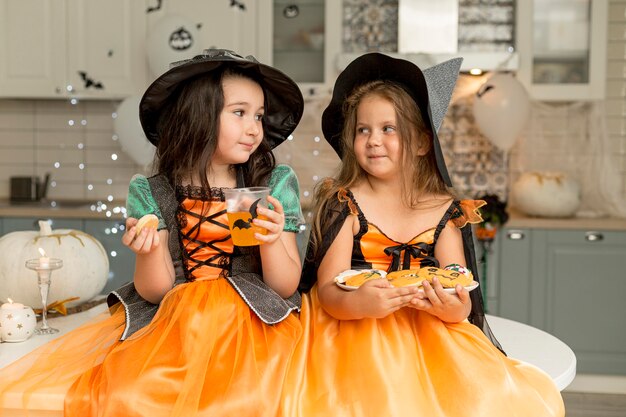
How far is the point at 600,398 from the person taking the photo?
12.6ft

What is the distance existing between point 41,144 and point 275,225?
3348 millimetres

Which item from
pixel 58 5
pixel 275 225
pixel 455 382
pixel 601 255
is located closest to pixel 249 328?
pixel 275 225

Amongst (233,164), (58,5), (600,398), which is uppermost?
(58,5)

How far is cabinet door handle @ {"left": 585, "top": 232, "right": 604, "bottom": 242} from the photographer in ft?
12.5

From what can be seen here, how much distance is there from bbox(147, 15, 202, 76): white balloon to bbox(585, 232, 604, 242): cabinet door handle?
2.09 meters

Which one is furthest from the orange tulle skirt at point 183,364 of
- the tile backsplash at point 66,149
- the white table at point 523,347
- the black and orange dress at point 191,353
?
the tile backsplash at point 66,149

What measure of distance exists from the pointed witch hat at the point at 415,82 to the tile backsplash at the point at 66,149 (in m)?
2.76

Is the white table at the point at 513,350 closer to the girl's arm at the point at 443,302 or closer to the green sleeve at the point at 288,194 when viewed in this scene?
the girl's arm at the point at 443,302

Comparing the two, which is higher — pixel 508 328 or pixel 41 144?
pixel 41 144

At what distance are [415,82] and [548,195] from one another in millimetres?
2324

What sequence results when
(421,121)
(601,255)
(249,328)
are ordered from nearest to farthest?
(249,328) < (421,121) < (601,255)

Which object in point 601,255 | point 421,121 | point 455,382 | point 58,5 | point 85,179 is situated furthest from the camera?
point 85,179

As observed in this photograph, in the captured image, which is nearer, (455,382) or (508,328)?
(455,382)

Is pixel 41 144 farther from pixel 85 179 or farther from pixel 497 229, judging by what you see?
pixel 497 229
